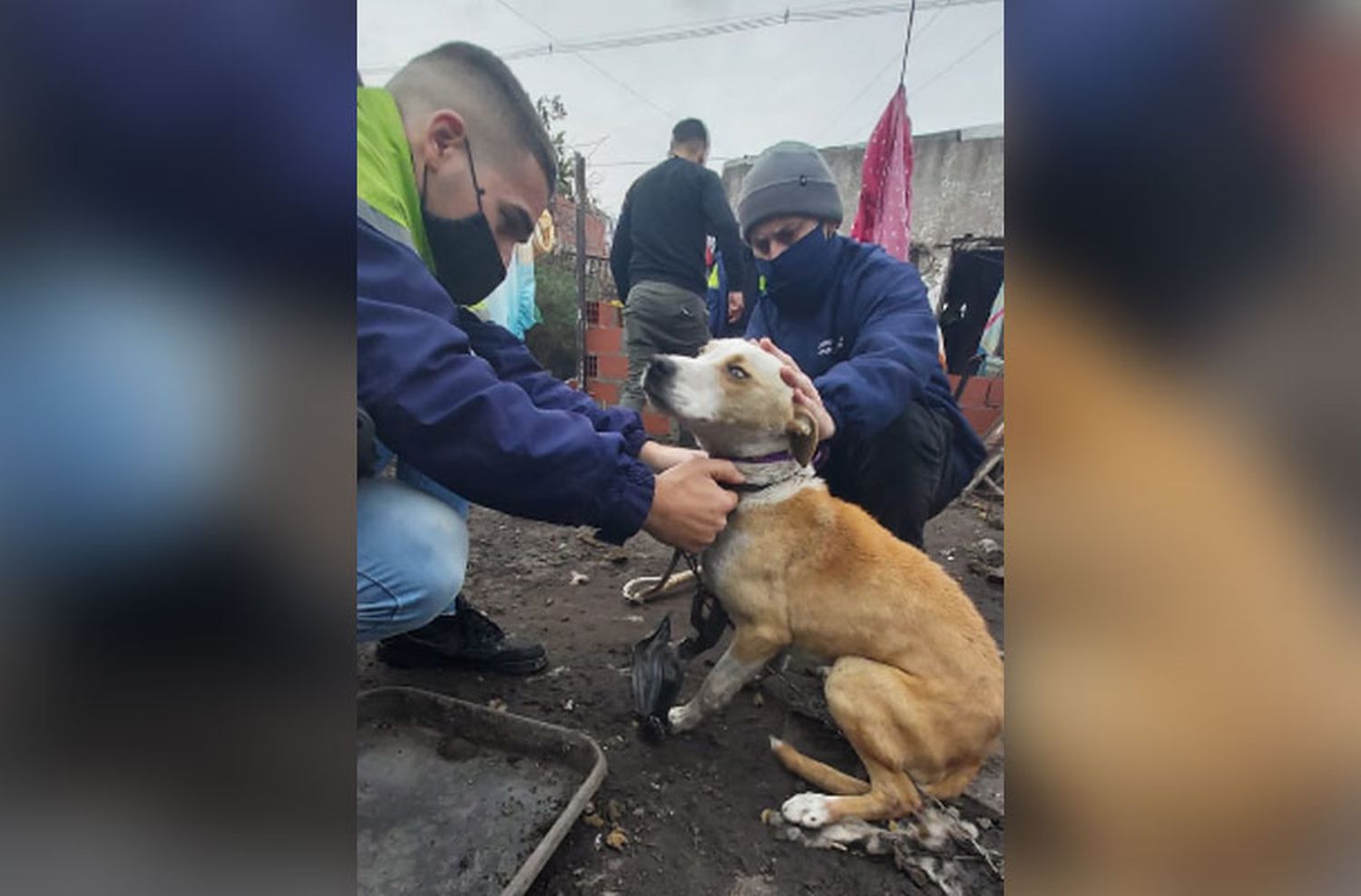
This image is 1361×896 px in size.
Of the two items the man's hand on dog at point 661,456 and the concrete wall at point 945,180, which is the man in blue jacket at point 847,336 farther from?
the man's hand on dog at point 661,456

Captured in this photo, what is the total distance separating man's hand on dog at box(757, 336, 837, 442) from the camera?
1561 millimetres

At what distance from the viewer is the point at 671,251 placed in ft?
4.83

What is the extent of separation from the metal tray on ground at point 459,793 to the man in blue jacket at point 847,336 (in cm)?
99

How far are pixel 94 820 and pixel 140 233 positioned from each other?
42 cm

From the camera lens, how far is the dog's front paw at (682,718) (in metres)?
1.60

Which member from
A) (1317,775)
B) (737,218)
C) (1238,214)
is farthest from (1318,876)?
(737,218)

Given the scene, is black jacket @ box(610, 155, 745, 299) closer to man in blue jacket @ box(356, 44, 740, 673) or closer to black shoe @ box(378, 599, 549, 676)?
man in blue jacket @ box(356, 44, 740, 673)


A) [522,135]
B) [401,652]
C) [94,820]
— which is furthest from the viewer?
[401,652]

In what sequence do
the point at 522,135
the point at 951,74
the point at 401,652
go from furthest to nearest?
the point at 401,652, the point at 522,135, the point at 951,74

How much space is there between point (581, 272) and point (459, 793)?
3.71 feet

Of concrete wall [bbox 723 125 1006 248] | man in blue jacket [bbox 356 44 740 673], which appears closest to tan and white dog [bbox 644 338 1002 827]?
man in blue jacket [bbox 356 44 740 673]

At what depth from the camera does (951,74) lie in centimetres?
86

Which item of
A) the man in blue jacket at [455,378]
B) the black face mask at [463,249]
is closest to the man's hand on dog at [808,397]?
the man in blue jacket at [455,378]

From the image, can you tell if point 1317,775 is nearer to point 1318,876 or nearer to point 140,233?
point 1318,876
